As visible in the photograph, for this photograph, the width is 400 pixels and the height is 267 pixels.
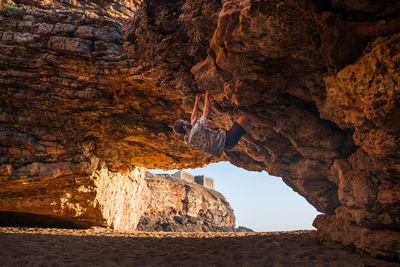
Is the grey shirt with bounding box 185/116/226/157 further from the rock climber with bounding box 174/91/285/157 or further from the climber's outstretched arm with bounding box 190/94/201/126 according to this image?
the climber's outstretched arm with bounding box 190/94/201/126

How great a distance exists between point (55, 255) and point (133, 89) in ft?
18.7

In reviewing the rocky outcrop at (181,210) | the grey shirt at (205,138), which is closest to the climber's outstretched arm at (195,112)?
the grey shirt at (205,138)

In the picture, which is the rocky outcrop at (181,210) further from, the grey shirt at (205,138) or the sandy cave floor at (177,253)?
the grey shirt at (205,138)

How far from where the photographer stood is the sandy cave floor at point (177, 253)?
4529mm

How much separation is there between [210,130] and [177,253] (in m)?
3.50

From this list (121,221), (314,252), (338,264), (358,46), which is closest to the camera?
(358,46)

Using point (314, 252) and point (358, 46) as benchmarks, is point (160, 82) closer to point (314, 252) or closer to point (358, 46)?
point (358, 46)

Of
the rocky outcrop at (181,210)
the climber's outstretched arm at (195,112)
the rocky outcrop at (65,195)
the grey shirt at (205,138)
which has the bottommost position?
the rocky outcrop at (181,210)

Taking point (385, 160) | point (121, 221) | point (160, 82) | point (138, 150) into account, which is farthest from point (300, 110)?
point (121, 221)

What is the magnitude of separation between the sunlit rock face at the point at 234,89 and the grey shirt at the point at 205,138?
828 mm

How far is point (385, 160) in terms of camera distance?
4.30 meters

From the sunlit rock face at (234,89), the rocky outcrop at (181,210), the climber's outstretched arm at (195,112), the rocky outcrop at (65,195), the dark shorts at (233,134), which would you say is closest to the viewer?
the sunlit rock face at (234,89)

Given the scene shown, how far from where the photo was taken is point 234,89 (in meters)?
5.91

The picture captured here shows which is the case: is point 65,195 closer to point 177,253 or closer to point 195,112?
point 177,253
